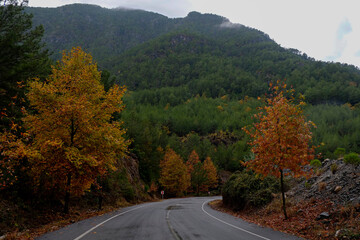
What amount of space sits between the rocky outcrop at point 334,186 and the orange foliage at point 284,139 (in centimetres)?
204

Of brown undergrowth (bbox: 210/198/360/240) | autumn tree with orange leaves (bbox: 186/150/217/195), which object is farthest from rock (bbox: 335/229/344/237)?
autumn tree with orange leaves (bbox: 186/150/217/195)

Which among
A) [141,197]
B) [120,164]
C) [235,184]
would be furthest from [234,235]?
[141,197]

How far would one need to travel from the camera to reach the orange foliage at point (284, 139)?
40.2 ft

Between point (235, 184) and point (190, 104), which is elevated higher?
point (190, 104)

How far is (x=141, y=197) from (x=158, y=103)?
160434mm

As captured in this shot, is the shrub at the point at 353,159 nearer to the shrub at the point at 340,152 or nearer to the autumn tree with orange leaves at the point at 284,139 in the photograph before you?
the autumn tree with orange leaves at the point at 284,139

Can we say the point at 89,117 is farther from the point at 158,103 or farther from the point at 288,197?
the point at 158,103

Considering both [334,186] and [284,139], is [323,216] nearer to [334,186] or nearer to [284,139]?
[334,186]

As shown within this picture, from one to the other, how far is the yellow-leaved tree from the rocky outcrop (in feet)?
38.0

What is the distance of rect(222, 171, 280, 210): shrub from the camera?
18453mm

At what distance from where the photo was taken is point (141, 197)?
37156mm

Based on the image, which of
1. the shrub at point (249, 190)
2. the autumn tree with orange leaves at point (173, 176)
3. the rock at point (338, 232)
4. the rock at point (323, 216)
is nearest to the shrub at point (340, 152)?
the shrub at point (249, 190)

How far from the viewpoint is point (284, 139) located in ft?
40.3

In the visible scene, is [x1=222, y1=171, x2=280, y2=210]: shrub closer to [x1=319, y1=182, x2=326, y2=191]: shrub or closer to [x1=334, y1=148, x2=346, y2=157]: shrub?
[x1=319, y1=182, x2=326, y2=191]: shrub
